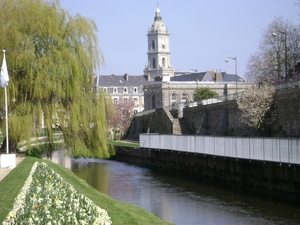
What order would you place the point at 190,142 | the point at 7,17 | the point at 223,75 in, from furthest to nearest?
the point at 223,75 → the point at 190,142 → the point at 7,17

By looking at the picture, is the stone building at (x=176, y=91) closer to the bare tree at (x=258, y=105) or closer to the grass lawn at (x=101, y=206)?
the bare tree at (x=258, y=105)

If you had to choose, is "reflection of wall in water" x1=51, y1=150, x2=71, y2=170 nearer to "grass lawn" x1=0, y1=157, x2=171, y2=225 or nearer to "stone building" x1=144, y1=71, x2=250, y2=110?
"grass lawn" x1=0, y1=157, x2=171, y2=225

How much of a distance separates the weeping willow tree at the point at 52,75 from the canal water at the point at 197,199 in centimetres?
406

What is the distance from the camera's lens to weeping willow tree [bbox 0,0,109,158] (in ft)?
113

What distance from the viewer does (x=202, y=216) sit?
2634 centimetres

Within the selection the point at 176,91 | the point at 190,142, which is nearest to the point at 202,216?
the point at 190,142

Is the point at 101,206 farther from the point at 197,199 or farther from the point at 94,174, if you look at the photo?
the point at 94,174

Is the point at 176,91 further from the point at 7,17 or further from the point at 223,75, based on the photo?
the point at 7,17

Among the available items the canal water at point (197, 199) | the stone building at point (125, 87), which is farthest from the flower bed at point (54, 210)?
the stone building at point (125, 87)

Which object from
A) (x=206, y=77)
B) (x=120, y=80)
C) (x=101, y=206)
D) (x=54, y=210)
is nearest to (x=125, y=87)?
(x=120, y=80)

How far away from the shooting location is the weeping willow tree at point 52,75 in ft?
113

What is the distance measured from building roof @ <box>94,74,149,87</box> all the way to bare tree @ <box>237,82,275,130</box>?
96.4 m

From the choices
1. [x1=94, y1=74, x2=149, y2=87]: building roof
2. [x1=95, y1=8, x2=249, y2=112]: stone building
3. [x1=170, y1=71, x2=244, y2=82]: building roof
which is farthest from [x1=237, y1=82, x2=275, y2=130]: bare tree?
[x1=94, y1=74, x2=149, y2=87]: building roof

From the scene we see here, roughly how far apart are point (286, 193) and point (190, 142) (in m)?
Answer: 15.8
